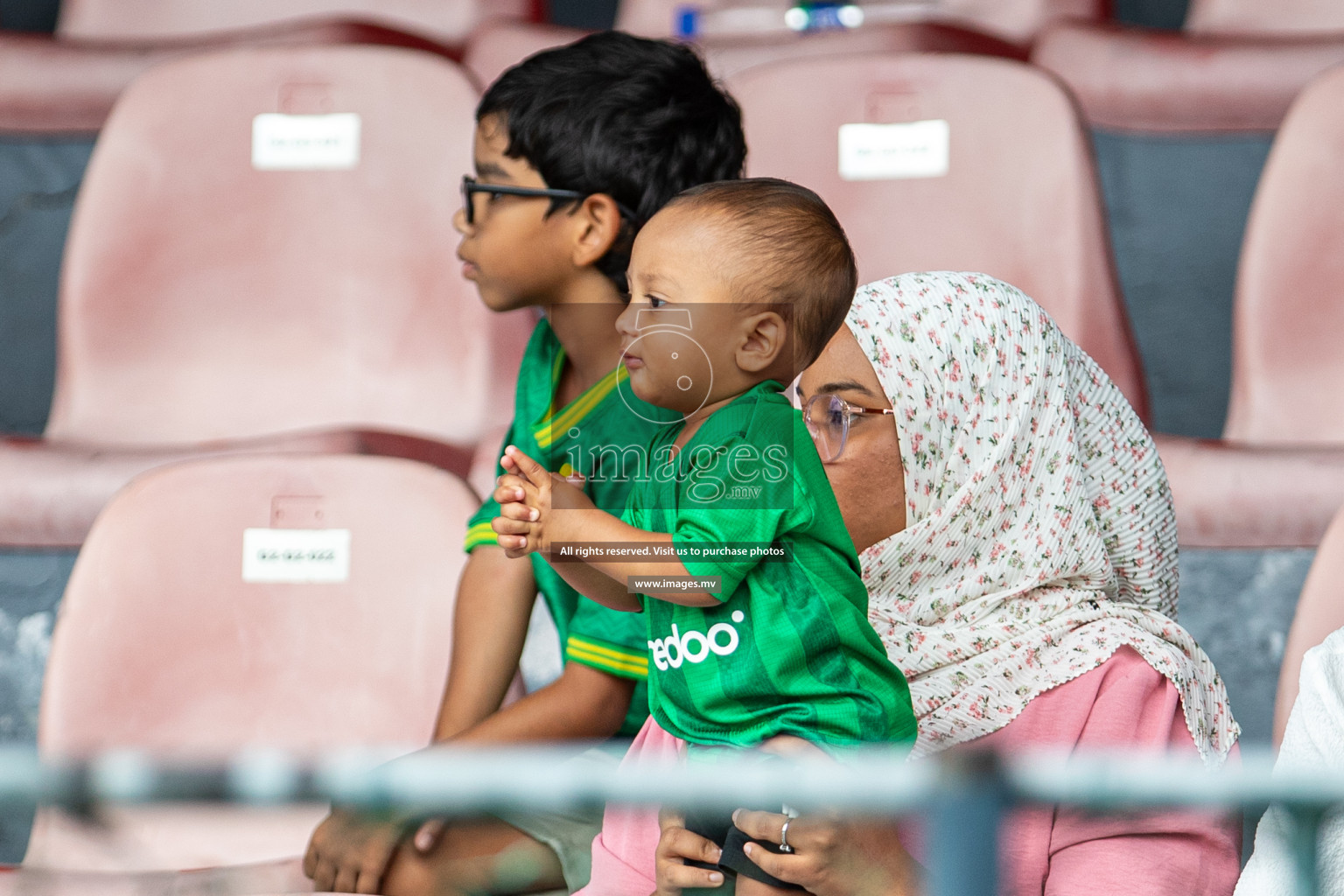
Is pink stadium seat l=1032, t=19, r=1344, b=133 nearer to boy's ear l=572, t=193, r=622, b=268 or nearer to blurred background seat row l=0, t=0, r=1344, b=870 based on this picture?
blurred background seat row l=0, t=0, r=1344, b=870

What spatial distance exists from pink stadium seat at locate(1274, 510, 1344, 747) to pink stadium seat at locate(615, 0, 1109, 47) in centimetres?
113

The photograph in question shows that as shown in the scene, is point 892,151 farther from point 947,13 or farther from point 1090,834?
point 1090,834

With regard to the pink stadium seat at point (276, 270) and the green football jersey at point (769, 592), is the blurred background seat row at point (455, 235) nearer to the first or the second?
the pink stadium seat at point (276, 270)

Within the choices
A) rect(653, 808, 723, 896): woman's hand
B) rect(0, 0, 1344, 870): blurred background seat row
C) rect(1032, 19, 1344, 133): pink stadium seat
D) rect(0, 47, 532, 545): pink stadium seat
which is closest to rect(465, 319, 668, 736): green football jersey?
rect(653, 808, 723, 896): woman's hand

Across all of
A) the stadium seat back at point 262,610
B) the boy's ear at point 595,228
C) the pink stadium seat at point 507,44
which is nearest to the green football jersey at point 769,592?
the boy's ear at point 595,228

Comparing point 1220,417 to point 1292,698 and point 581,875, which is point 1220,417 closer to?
point 1292,698

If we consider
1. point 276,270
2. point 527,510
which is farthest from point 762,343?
point 276,270

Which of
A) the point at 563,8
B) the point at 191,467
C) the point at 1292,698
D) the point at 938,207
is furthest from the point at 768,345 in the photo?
the point at 563,8

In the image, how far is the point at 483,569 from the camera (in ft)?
3.30

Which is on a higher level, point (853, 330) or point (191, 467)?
point (853, 330)

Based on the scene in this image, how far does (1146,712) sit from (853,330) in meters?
0.30

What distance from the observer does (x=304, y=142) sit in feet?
5.44

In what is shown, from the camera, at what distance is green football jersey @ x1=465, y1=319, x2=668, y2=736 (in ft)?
2.81

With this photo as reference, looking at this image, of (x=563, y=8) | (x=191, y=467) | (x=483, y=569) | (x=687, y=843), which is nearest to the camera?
(x=687, y=843)
